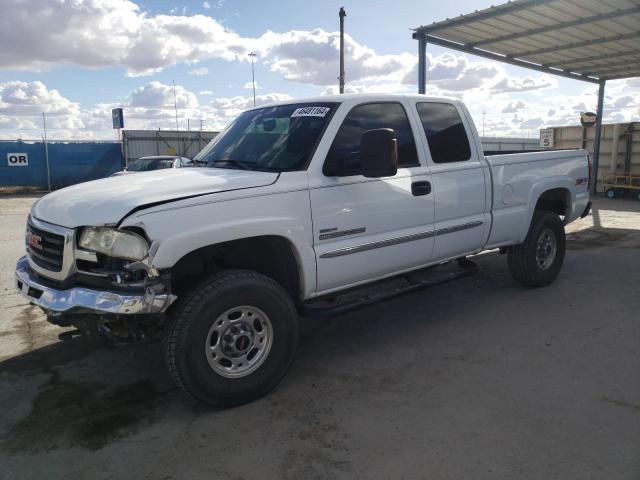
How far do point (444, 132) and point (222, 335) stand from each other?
2.78m

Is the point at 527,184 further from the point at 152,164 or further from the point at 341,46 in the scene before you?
the point at 341,46

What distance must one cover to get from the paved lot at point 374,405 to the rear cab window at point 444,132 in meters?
1.59

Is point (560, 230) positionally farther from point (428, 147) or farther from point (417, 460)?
point (417, 460)

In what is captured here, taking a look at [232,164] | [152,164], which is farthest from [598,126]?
[232,164]

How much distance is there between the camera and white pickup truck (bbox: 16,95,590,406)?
10.2ft

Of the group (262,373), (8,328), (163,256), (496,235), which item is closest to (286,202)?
(163,256)

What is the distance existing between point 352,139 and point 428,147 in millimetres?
887

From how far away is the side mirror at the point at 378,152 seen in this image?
139 inches

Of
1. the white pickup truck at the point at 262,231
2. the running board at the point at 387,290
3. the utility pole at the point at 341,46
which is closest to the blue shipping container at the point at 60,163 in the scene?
the utility pole at the point at 341,46

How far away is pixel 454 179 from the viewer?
4703 millimetres

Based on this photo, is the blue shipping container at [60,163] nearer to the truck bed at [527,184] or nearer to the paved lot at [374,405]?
the paved lot at [374,405]

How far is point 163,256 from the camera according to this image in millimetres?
3010

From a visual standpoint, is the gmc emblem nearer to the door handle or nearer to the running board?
the running board

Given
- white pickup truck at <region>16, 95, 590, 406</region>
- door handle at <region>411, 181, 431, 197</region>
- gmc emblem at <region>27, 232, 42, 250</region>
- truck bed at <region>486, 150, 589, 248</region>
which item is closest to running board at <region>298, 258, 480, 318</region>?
white pickup truck at <region>16, 95, 590, 406</region>
